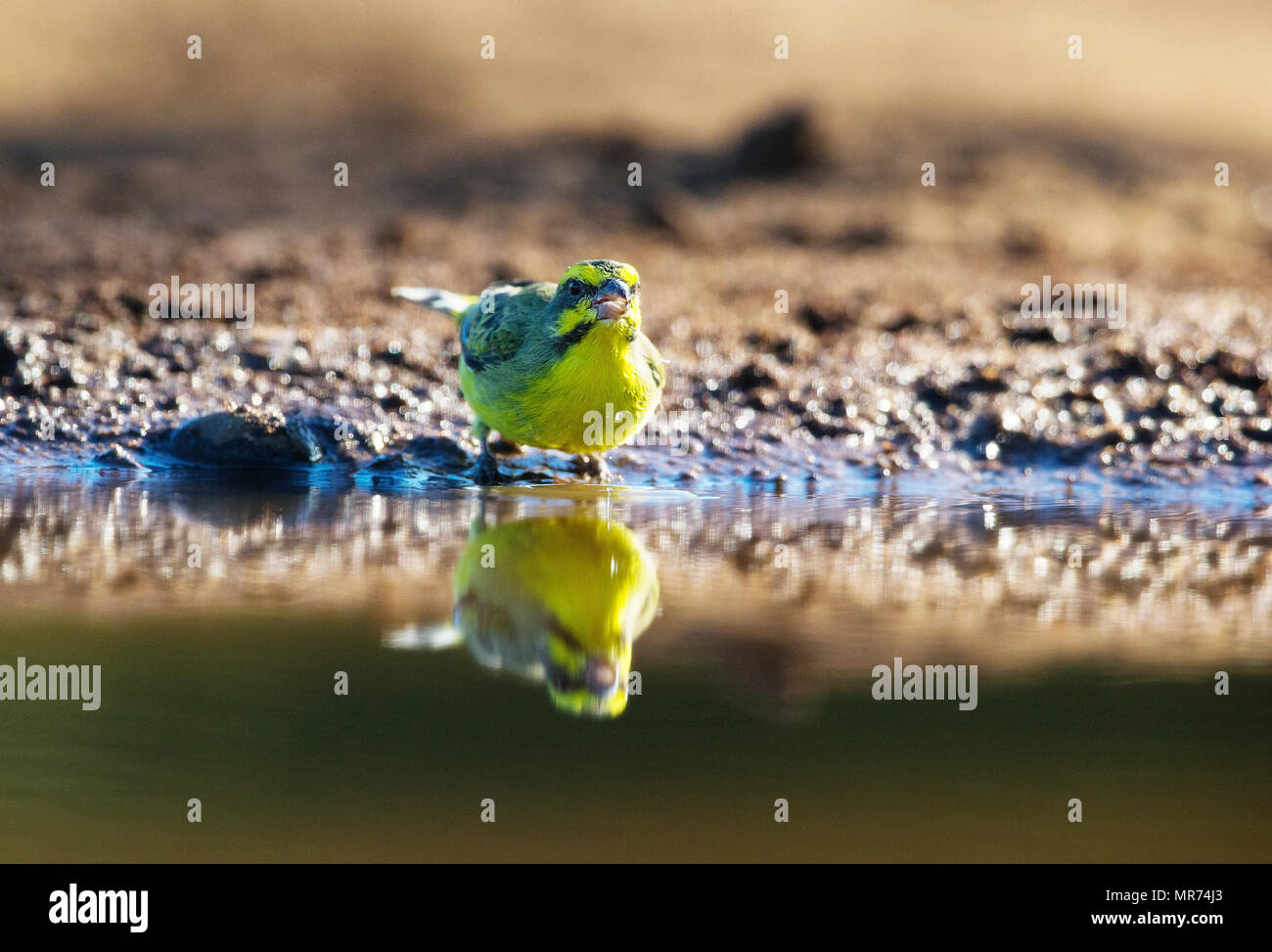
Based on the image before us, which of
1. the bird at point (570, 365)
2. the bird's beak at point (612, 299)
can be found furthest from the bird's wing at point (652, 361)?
the bird's beak at point (612, 299)

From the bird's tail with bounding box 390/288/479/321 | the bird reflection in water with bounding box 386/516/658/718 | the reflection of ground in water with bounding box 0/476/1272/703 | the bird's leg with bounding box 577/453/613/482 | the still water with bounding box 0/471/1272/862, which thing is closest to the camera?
the still water with bounding box 0/471/1272/862

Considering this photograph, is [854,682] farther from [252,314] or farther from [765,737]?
[252,314]

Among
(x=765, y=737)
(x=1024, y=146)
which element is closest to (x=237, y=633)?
(x=765, y=737)

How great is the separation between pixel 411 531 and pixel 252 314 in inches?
174

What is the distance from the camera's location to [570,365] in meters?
6.51

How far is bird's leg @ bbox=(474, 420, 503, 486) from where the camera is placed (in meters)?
7.32

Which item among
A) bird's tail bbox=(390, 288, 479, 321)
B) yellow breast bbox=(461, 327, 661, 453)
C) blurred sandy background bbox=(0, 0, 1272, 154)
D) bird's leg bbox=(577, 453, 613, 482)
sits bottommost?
bird's leg bbox=(577, 453, 613, 482)

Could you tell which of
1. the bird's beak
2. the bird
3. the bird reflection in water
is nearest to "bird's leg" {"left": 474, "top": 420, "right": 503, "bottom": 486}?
the bird

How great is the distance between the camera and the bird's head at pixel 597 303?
6.27 metres

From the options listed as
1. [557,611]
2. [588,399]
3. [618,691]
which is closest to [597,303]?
[588,399]

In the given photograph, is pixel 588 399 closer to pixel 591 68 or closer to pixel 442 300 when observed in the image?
pixel 442 300

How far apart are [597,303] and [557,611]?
85.1 inches

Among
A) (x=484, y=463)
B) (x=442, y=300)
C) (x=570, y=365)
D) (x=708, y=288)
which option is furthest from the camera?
(x=708, y=288)

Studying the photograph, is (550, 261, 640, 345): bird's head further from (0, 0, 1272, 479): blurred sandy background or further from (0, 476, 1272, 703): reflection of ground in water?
(0, 0, 1272, 479): blurred sandy background
